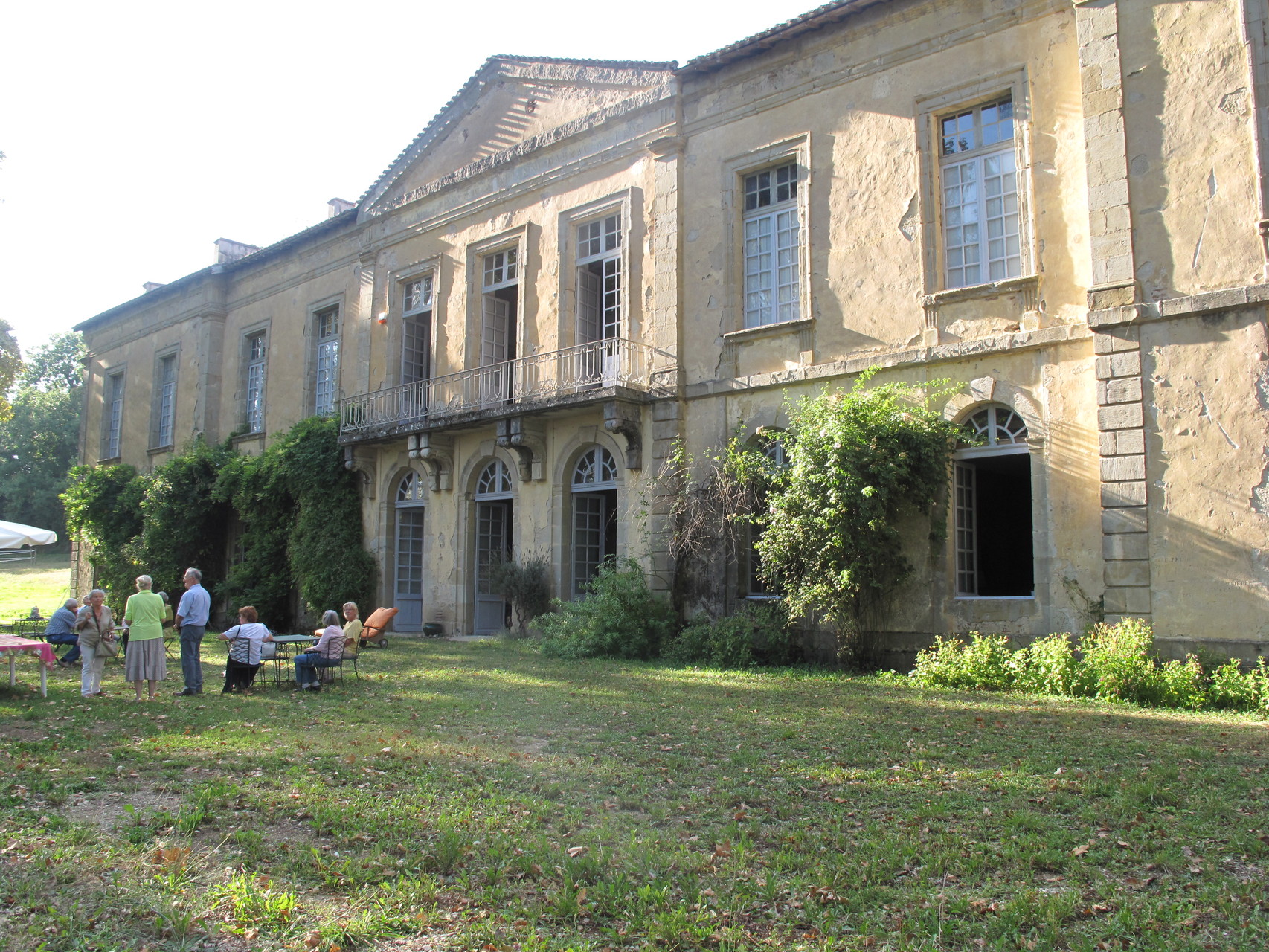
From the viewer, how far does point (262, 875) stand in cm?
424

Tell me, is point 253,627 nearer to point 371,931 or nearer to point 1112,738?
point 371,931

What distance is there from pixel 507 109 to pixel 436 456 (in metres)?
6.58

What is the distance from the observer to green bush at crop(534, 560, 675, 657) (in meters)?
13.3

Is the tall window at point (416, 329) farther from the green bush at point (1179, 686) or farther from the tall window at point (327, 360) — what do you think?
the green bush at point (1179, 686)

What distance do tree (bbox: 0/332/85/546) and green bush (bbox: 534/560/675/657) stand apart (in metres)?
40.4

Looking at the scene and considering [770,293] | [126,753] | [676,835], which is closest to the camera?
[676,835]

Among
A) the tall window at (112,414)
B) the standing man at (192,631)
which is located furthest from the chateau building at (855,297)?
the tall window at (112,414)

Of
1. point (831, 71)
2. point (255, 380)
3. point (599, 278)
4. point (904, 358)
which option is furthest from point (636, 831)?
point (255, 380)

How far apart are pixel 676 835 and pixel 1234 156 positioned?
29.7 ft

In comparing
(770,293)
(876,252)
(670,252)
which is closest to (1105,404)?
(876,252)

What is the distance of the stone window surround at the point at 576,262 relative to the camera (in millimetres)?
15039

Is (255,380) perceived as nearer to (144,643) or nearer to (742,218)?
(742,218)

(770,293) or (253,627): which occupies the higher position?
(770,293)

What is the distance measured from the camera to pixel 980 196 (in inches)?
466
